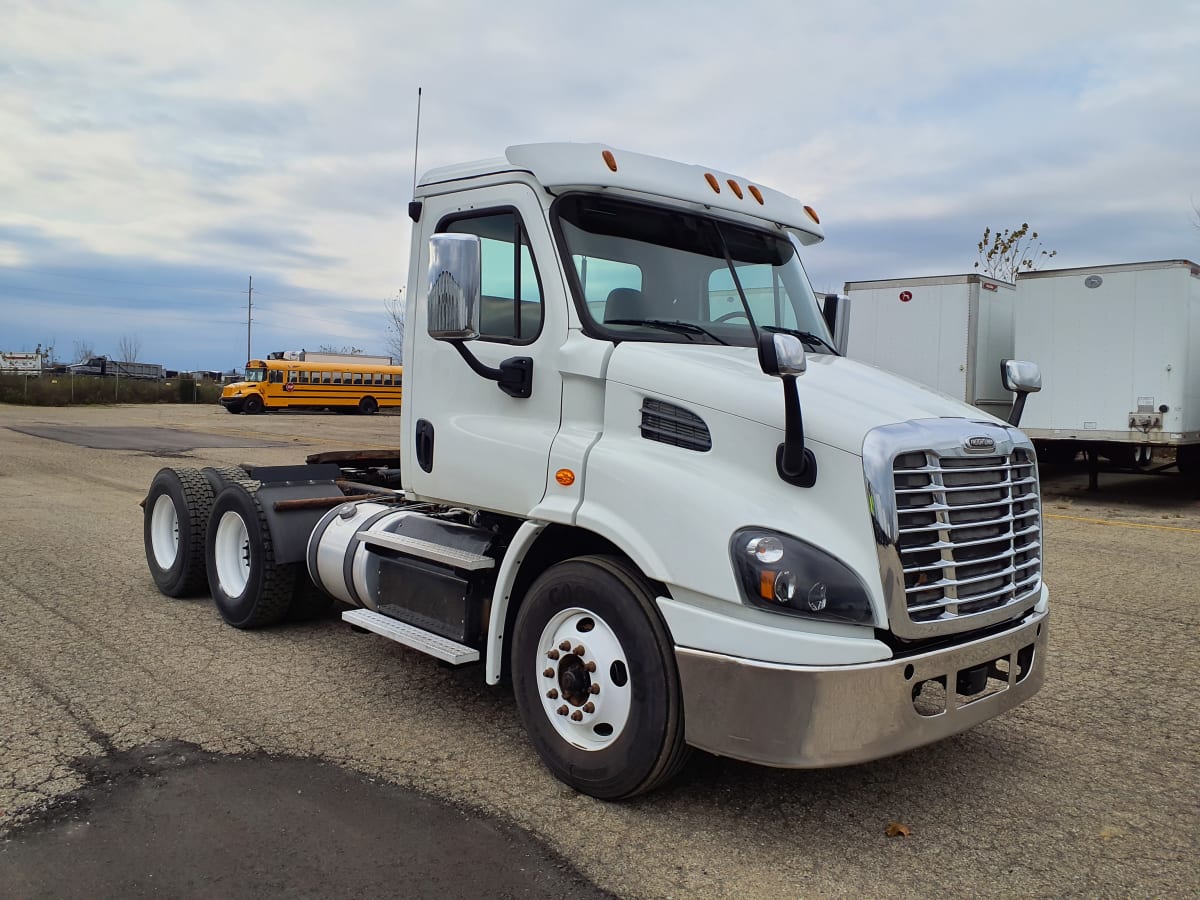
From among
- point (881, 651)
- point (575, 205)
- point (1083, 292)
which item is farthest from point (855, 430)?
point (1083, 292)

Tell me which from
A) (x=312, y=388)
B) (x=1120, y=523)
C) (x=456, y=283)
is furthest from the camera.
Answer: (x=312, y=388)

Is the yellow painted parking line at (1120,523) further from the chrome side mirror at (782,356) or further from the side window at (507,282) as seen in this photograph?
the chrome side mirror at (782,356)

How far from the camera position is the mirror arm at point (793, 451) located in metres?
3.30

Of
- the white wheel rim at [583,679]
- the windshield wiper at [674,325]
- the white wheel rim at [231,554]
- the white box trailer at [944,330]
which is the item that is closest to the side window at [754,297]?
the windshield wiper at [674,325]

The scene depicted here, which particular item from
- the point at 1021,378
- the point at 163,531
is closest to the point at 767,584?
the point at 1021,378

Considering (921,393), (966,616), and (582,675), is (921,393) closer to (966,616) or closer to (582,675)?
(966,616)

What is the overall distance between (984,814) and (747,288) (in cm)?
245

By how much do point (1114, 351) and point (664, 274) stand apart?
12.0m

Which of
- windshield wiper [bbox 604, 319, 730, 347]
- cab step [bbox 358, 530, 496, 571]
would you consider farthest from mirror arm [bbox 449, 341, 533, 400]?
cab step [bbox 358, 530, 496, 571]

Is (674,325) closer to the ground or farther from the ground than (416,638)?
farther from the ground

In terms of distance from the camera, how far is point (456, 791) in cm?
387

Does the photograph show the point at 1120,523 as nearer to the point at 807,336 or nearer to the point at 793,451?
the point at 807,336

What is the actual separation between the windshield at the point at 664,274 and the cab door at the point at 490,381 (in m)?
0.15

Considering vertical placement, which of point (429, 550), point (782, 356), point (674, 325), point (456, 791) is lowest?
point (456, 791)
